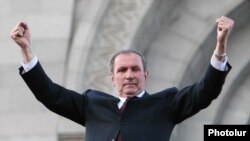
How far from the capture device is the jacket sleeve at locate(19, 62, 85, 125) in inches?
138

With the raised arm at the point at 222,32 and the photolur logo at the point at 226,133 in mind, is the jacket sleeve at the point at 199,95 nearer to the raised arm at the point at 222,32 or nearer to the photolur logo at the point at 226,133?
the raised arm at the point at 222,32

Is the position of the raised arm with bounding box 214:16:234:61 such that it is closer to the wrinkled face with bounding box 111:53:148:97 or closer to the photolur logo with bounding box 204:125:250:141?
the wrinkled face with bounding box 111:53:148:97

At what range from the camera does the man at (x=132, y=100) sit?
333 cm

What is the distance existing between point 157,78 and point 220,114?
0.86 metres

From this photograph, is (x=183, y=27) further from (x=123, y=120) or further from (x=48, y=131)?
(x=123, y=120)

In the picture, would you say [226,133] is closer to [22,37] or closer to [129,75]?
[129,75]

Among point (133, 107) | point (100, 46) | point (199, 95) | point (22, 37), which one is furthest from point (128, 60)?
point (100, 46)

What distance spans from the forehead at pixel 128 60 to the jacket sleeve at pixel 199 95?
0.22m

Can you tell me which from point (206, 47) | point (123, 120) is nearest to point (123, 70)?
point (123, 120)

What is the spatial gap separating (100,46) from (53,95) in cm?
470

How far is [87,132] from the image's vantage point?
351cm

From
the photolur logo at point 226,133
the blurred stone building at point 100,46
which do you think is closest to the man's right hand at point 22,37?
the photolur logo at point 226,133

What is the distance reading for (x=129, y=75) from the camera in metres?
3.38

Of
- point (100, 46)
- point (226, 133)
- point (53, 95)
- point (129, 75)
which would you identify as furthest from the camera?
point (100, 46)
